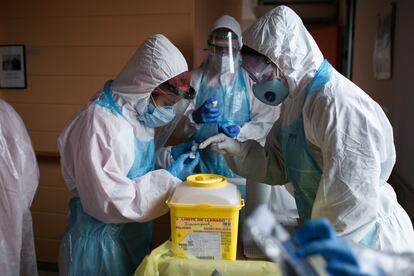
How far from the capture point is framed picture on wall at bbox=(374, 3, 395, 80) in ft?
8.98

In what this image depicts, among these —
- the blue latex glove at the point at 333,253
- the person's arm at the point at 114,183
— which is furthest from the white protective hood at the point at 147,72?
the blue latex glove at the point at 333,253

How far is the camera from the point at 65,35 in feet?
8.13

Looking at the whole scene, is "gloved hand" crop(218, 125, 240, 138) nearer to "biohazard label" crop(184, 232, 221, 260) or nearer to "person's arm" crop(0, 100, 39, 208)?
"biohazard label" crop(184, 232, 221, 260)

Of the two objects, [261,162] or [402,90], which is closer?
[261,162]

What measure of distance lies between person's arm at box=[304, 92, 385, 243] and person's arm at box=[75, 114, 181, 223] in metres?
0.54

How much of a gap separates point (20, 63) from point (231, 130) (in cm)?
161

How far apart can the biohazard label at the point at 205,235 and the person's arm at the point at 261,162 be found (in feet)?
1.54

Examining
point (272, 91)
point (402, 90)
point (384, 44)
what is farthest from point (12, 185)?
point (384, 44)

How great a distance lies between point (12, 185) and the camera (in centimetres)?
168

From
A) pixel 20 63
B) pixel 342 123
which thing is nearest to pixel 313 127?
pixel 342 123

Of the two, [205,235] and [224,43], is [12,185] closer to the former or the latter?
[205,235]

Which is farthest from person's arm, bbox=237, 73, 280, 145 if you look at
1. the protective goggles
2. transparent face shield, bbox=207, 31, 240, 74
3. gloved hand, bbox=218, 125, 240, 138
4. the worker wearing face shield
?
the protective goggles

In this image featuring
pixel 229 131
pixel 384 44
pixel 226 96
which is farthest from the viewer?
pixel 384 44

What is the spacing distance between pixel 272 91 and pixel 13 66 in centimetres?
198
